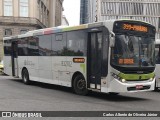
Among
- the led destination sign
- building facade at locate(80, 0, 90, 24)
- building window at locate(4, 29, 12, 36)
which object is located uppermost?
building facade at locate(80, 0, 90, 24)

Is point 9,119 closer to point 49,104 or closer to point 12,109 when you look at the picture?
point 12,109

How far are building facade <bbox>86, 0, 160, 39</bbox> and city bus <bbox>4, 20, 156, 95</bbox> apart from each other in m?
71.4

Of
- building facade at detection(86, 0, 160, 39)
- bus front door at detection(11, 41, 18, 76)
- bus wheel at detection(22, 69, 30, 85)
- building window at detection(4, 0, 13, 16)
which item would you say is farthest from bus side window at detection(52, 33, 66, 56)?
building facade at detection(86, 0, 160, 39)

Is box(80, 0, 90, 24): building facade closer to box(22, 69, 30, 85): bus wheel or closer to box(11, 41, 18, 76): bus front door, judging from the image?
box(11, 41, 18, 76): bus front door

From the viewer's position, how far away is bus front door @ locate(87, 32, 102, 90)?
13.7 metres

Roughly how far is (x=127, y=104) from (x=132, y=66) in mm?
1568

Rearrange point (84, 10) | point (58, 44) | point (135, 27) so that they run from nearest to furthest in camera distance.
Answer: point (135, 27) → point (58, 44) → point (84, 10)

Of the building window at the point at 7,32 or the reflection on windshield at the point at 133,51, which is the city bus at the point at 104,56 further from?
the building window at the point at 7,32

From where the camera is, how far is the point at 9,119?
8.52 m

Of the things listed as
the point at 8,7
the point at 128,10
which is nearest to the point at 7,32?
the point at 8,7

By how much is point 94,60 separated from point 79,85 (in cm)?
154

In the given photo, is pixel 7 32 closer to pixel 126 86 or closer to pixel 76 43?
pixel 76 43

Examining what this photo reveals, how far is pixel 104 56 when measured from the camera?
43.6 feet

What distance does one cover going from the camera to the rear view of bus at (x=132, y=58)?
13.0 metres
